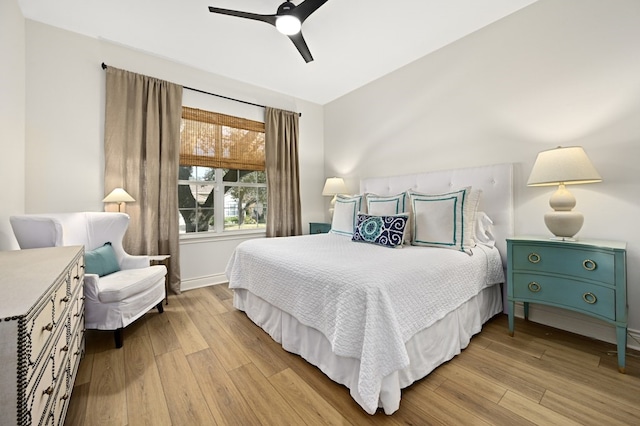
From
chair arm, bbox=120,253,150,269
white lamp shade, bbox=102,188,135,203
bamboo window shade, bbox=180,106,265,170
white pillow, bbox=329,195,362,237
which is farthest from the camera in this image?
bamboo window shade, bbox=180,106,265,170

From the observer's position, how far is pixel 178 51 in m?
2.98

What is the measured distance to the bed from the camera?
131cm

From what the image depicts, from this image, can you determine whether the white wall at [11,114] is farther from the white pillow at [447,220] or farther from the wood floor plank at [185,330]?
the white pillow at [447,220]

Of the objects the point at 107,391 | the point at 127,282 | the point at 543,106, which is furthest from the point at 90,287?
the point at 543,106

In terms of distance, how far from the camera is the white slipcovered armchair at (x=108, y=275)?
5.80 ft

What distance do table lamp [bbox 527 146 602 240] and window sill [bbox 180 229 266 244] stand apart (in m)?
3.26

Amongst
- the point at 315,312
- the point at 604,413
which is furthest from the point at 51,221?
the point at 604,413

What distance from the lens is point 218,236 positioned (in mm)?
3580

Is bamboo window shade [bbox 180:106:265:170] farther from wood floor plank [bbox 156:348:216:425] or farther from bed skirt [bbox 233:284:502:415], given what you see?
wood floor plank [bbox 156:348:216:425]

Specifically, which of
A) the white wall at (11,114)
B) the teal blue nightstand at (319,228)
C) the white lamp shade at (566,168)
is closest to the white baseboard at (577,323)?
the white lamp shade at (566,168)

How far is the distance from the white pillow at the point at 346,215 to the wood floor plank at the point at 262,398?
172 centimetres

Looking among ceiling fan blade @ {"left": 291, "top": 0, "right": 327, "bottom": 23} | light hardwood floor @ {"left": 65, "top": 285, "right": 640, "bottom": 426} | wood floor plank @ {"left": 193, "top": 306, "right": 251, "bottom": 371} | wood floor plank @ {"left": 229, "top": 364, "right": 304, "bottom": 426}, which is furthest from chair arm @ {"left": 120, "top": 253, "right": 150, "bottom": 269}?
ceiling fan blade @ {"left": 291, "top": 0, "right": 327, "bottom": 23}

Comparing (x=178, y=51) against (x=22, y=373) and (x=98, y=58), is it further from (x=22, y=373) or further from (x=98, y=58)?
(x=22, y=373)

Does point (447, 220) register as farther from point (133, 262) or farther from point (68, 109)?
point (68, 109)
